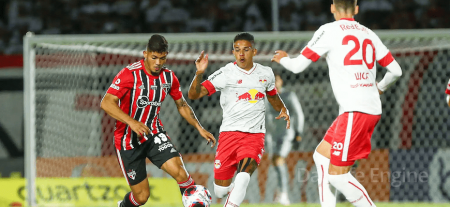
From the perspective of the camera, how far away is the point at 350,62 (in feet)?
13.5

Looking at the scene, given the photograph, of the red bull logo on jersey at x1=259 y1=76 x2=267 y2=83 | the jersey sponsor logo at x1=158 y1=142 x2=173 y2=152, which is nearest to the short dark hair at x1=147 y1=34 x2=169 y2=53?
the jersey sponsor logo at x1=158 y1=142 x2=173 y2=152

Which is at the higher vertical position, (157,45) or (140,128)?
(157,45)

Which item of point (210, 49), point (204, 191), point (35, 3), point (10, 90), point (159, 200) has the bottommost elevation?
point (159, 200)

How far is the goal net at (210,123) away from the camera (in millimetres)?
7734

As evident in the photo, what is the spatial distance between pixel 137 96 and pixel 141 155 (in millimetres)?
511

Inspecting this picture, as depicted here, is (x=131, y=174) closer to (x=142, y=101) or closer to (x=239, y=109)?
(x=142, y=101)

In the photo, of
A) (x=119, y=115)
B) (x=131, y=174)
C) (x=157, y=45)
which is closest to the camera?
(x=119, y=115)

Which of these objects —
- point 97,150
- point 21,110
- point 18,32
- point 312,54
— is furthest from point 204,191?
point 18,32

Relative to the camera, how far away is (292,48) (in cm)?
843

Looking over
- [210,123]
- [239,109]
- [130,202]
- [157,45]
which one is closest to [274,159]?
[210,123]

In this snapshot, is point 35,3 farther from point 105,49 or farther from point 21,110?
point 105,49

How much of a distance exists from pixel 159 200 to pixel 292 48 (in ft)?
9.24

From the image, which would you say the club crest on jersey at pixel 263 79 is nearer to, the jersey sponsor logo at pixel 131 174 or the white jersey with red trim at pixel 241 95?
the white jersey with red trim at pixel 241 95

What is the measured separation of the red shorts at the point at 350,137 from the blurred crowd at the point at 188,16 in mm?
8349
